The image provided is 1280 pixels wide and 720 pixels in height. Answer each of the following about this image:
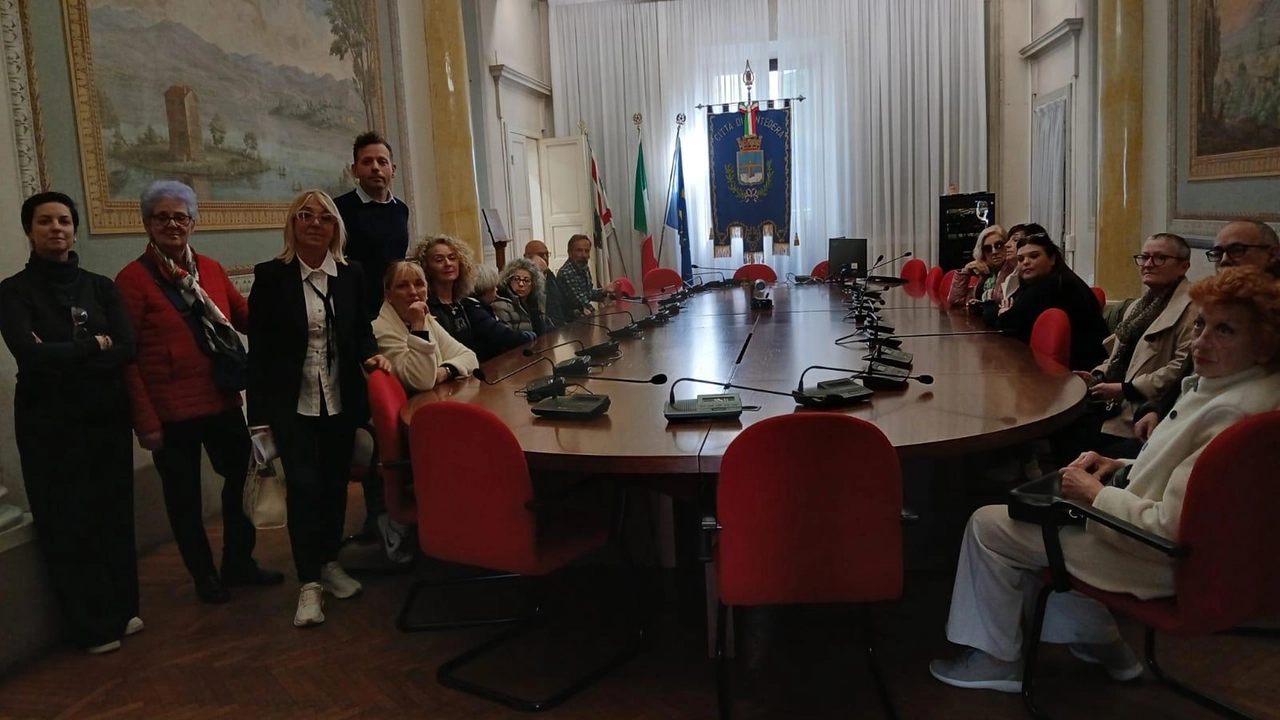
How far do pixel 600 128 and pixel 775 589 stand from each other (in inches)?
342

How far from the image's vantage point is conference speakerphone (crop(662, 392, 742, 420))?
8.66ft

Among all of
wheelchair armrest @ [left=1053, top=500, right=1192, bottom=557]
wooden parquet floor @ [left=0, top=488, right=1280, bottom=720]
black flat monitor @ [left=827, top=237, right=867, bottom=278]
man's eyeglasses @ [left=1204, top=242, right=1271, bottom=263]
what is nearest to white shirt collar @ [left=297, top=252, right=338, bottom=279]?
wooden parquet floor @ [left=0, top=488, right=1280, bottom=720]

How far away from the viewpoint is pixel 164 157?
14.0 ft

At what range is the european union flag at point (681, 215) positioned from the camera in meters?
10.1

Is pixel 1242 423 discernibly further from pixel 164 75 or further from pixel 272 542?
pixel 164 75

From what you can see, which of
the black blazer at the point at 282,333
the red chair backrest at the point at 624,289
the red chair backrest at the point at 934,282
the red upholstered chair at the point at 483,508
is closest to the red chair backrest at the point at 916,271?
the red chair backrest at the point at 934,282

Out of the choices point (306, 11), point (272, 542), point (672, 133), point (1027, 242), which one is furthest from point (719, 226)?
point (272, 542)

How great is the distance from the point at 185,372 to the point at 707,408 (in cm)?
189

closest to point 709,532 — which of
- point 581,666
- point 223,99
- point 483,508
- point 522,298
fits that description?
point 483,508

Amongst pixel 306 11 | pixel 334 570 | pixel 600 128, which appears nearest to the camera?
pixel 334 570

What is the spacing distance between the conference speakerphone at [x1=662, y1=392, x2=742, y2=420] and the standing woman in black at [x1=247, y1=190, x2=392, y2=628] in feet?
3.53

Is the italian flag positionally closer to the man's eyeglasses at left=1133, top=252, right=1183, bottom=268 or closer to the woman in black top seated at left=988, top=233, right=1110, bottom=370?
the woman in black top seated at left=988, top=233, right=1110, bottom=370

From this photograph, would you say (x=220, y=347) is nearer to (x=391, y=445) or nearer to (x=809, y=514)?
(x=391, y=445)

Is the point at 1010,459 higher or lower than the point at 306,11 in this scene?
lower
